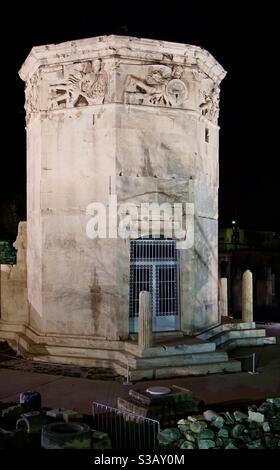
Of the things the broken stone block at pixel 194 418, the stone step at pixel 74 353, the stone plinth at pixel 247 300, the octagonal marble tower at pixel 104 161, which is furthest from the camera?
the stone plinth at pixel 247 300

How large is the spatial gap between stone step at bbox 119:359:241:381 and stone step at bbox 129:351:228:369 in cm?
15

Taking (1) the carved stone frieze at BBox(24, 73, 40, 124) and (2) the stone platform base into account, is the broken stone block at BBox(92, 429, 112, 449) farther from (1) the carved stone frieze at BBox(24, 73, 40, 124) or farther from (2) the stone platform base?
(1) the carved stone frieze at BBox(24, 73, 40, 124)

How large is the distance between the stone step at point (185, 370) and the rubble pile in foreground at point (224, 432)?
3703 mm

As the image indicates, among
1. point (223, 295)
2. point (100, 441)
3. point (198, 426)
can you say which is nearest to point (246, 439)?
point (198, 426)

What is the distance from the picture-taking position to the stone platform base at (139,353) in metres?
14.0

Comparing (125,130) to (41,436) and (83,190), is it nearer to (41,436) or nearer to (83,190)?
(83,190)

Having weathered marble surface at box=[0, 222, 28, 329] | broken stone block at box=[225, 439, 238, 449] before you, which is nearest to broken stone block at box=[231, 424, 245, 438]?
broken stone block at box=[225, 439, 238, 449]

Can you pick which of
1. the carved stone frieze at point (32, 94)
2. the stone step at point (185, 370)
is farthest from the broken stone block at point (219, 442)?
the carved stone frieze at point (32, 94)

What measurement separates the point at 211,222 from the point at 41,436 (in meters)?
10.4

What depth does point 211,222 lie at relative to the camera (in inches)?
707

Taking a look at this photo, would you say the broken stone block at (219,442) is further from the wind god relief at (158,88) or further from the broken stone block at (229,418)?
the wind god relief at (158,88)

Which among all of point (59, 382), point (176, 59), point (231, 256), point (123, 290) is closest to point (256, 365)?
point (123, 290)

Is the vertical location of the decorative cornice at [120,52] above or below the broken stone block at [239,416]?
above

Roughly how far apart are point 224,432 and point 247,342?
333 inches
